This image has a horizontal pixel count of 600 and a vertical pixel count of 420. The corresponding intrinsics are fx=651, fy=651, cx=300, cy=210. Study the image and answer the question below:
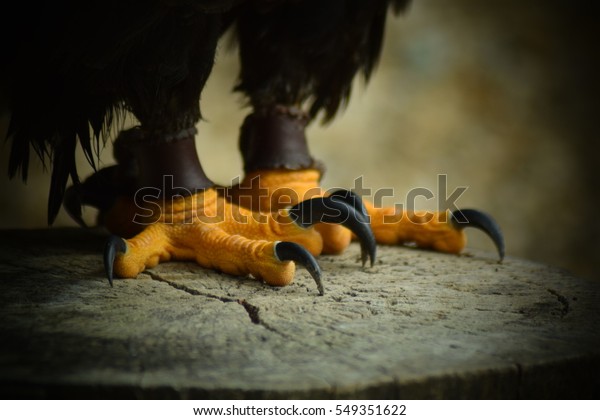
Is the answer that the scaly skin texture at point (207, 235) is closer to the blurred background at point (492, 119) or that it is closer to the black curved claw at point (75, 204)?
the black curved claw at point (75, 204)

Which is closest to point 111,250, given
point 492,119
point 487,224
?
point 487,224

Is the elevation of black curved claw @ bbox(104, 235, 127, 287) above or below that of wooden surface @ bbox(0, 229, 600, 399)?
above

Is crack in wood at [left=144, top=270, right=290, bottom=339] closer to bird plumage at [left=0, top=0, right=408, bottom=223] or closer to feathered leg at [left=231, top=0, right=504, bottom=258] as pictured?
bird plumage at [left=0, top=0, right=408, bottom=223]

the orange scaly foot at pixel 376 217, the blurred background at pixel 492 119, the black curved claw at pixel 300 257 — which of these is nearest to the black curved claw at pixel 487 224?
the orange scaly foot at pixel 376 217

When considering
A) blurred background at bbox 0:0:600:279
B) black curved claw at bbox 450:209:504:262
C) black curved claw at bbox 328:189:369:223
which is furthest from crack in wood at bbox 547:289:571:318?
blurred background at bbox 0:0:600:279

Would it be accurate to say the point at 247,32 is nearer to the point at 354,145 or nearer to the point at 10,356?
the point at 10,356

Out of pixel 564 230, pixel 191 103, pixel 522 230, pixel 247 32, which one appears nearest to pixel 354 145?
pixel 522 230
